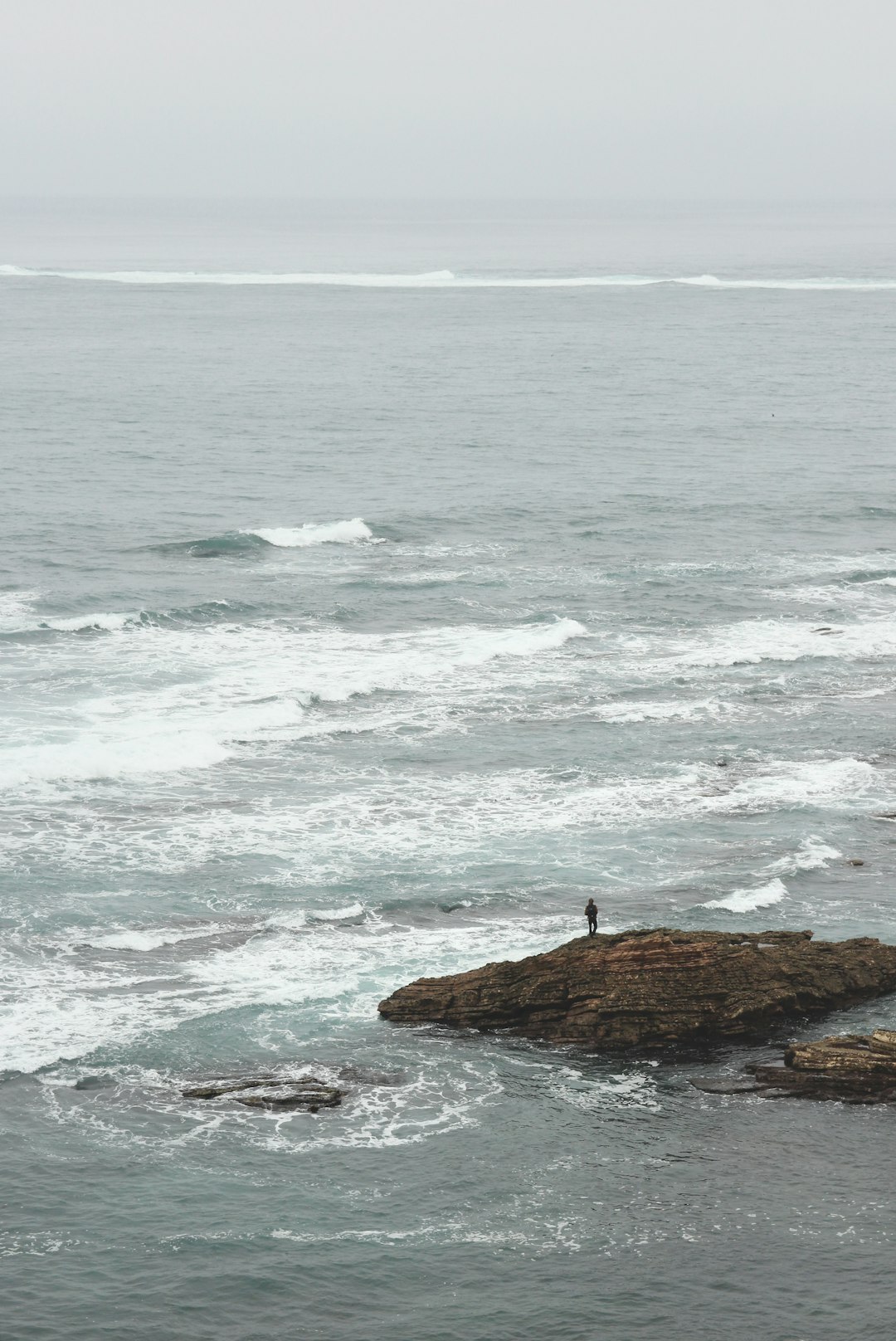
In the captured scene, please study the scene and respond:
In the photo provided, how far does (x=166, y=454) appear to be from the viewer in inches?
3762

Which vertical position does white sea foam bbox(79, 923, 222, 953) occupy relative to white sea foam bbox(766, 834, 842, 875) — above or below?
below

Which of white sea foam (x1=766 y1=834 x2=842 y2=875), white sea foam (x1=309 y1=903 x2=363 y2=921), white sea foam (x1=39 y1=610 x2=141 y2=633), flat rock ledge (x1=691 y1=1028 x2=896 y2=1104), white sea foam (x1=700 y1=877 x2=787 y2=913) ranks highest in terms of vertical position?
white sea foam (x1=39 y1=610 x2=141 y2=633)

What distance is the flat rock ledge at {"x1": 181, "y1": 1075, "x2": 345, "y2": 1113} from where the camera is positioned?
101 ft

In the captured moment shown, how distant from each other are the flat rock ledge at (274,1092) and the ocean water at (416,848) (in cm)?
36

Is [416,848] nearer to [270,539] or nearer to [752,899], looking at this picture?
[752,899]

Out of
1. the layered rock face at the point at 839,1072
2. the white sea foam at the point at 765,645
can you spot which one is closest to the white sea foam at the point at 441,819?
the layered rock face at the point at 839,1072

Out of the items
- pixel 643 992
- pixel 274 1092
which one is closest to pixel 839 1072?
pixel 643 992

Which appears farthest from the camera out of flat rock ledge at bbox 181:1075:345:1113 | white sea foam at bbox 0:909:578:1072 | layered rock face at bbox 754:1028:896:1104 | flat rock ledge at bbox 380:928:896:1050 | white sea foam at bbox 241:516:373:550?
white sea foam at bbox 241:516:373:550

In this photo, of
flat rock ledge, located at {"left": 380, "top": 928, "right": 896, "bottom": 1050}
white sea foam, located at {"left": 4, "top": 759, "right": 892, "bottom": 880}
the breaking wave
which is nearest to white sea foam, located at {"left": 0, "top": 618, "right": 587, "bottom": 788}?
white sea foam, located at {"left": 4, "top": 759, "right": 892, "bottom": 880}

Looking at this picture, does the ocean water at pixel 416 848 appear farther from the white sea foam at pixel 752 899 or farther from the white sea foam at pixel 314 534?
the white sea foam at pixel 314 534

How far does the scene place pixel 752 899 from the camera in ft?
129

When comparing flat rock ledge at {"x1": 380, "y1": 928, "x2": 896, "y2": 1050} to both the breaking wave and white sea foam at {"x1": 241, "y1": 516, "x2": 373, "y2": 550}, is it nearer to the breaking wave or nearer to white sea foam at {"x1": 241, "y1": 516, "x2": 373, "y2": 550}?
the breaking wave

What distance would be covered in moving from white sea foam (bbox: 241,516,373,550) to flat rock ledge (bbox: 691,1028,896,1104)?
47.2 meters

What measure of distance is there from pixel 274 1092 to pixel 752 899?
14223mm
